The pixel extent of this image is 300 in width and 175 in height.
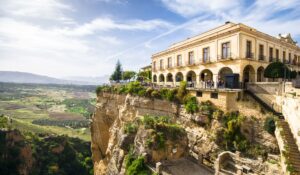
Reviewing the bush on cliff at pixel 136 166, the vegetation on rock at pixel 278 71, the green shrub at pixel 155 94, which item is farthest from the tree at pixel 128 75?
the bush on cliff at pixel 136 166

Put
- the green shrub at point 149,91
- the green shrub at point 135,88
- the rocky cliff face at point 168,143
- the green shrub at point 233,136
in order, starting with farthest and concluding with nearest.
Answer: the green shrub at point 135,88 → the green shrub at point 149,91 → the green shrub at point 233,136 → the rocky cliff face at point 168,143

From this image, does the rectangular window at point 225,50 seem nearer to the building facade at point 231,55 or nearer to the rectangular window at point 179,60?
the building facade at point 231,55

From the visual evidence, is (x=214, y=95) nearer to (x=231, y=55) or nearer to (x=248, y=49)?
(x=231, y=55)

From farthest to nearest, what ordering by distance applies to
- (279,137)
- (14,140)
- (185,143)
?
(14,140), (185,143), (279,137)

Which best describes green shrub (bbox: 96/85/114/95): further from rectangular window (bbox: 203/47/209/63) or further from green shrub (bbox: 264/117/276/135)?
green shrub (bbox: 264/117/276/135)

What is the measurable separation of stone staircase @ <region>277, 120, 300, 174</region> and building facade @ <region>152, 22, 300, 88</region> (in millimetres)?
7467

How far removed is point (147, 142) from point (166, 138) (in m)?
→ 1.95

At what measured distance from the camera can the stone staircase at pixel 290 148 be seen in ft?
43.9

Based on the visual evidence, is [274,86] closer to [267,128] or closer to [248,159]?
[267,128]

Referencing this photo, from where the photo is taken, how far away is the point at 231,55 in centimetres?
2377

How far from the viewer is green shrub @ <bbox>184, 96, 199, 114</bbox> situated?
76.2 ft

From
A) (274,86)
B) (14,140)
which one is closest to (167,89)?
(274,86)

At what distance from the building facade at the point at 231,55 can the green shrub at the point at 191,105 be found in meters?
2.42

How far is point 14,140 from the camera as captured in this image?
199 feet
